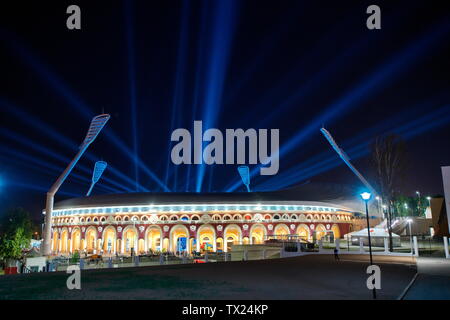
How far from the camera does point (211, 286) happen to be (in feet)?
54.0

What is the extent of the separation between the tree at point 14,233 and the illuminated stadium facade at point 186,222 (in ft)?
78.8

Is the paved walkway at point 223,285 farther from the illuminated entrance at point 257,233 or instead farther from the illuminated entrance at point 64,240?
the illuminated entrance at point 64,240

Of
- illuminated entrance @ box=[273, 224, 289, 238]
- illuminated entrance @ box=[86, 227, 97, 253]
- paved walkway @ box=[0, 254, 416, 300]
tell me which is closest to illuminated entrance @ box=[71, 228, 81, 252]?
illuminated entrance @ box=[86, 227, 97, 253]

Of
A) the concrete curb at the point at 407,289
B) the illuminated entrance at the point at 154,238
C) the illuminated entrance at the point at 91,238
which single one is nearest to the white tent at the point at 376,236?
the concrete curb at the point at 407,289

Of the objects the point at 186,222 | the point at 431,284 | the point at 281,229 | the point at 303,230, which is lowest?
the point at 431,284

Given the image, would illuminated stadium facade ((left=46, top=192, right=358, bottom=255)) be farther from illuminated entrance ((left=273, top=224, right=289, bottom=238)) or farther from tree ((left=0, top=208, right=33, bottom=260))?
tree ((left=0, top=208, right=33, bottom=260))

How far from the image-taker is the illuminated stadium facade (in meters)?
65.6

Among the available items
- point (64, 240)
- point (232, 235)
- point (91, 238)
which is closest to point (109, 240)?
point (91, 238)

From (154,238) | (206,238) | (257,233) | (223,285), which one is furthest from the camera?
(257,233)

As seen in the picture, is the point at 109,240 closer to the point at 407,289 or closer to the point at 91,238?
the point at 91,238

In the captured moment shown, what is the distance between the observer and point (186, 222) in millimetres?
65625
